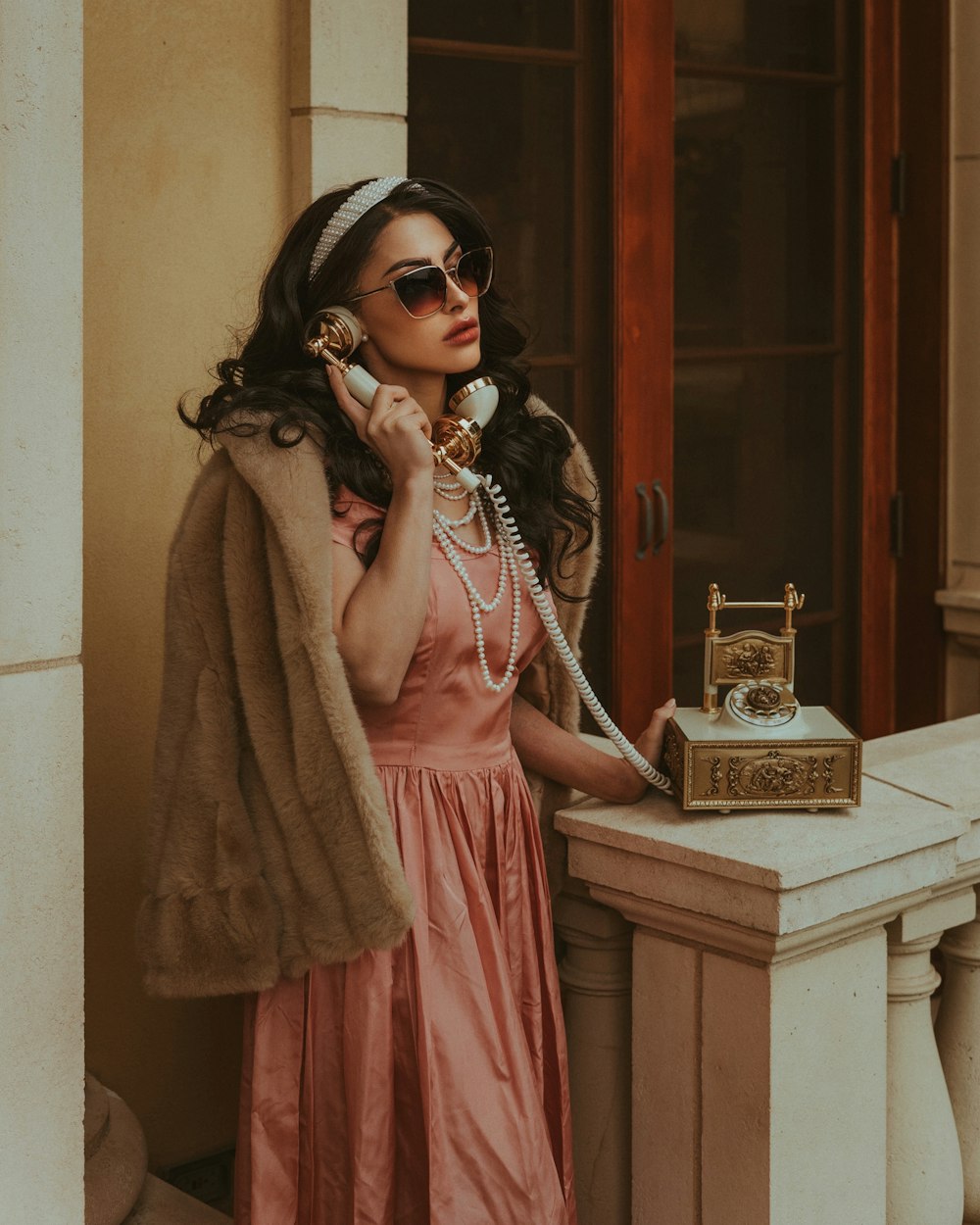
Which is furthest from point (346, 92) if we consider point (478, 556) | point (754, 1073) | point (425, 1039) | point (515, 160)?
point (754, 1073)

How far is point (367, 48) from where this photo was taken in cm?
317

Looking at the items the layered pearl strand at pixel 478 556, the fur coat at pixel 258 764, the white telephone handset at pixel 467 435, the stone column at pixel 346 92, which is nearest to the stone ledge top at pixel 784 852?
the white telephone handset at pixel 467 435

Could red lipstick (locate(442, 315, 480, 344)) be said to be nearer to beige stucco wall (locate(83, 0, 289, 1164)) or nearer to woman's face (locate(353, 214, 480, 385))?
woman's face (locate(353, 214, 480, 385))

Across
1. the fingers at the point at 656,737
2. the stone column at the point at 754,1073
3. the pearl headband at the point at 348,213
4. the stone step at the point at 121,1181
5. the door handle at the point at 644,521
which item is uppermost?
the pearl headband at the point at 348,213

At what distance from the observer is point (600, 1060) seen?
9.03ft

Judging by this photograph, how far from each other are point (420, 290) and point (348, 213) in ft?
0.58

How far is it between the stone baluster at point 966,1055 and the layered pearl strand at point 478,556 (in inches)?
39.0

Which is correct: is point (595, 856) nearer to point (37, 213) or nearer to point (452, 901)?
point (452, 901)

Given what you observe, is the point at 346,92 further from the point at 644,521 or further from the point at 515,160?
the point at 644,521

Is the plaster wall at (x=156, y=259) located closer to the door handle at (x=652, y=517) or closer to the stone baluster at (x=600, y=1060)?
the stone baluster at (x=600, y=1060)

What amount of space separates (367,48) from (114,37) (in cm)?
51

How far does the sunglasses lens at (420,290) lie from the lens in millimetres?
2369

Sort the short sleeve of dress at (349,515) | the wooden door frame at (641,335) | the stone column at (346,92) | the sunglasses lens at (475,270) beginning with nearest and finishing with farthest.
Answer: the short sleeve of dress at (349,515), the sunglasses lens at (475,270), the stone column at (346,92), the wooden door frame at (641,335)

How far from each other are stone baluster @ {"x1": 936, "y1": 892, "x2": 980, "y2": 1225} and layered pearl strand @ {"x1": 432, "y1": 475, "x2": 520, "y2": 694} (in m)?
0.99
